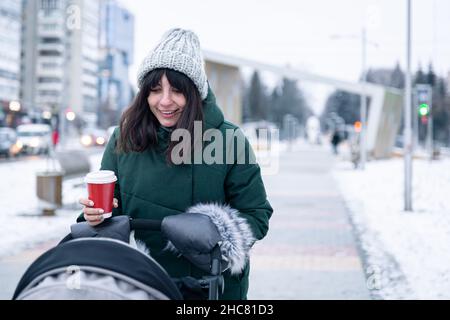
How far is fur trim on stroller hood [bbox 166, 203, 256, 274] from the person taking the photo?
7.33ft

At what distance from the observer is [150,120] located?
8.35 ft

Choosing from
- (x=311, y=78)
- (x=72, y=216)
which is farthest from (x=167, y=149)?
(x=311, y=78)

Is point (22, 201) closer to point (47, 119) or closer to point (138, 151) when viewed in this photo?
point (138, 151)

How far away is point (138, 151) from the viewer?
247 cm

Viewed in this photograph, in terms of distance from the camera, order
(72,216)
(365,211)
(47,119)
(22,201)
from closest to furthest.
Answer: (72,216), (365,211), (22,201), (47,119)

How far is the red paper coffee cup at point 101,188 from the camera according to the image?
6.78ft

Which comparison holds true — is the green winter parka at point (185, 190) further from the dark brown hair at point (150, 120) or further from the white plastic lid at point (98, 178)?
the white plastic lid at point (98, 178)

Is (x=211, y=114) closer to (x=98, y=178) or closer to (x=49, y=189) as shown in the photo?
(x=98, y=178)

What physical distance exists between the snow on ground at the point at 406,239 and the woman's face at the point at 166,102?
12.1 ft

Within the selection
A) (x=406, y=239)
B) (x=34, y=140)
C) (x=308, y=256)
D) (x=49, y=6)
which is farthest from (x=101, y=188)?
(x=49, y=6)

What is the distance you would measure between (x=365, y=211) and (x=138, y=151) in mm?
10008

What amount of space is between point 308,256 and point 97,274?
626 cm

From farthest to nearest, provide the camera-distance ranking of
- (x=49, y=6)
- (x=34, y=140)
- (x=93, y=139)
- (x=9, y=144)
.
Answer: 1. (x=49, y=6)
2. (x=93, y=139)
3. (x=34, y=140)
4. (x=9, y=144)

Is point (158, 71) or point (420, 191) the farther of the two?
point (420, 191)
